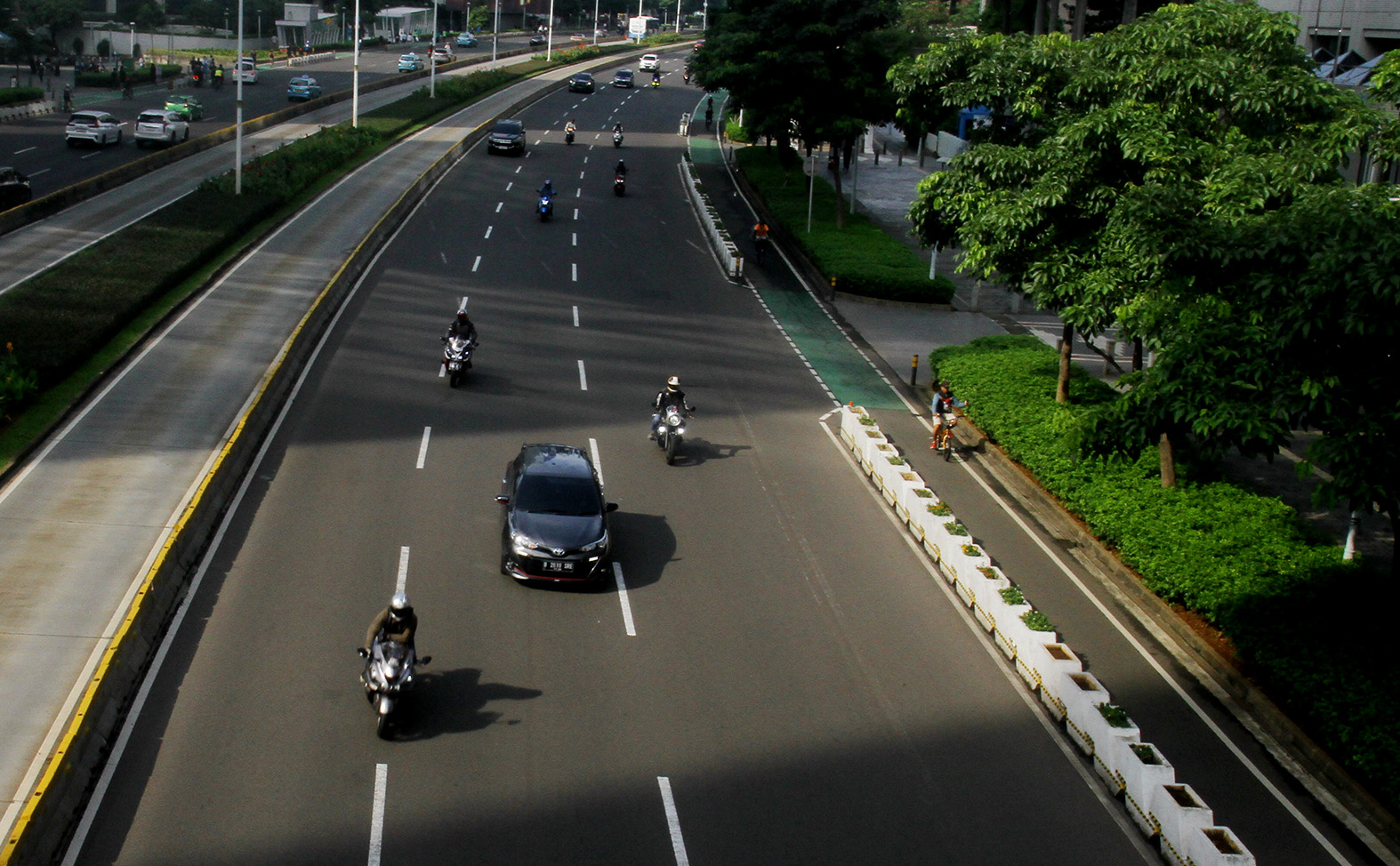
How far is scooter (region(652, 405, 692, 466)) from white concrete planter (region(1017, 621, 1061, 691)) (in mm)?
9179

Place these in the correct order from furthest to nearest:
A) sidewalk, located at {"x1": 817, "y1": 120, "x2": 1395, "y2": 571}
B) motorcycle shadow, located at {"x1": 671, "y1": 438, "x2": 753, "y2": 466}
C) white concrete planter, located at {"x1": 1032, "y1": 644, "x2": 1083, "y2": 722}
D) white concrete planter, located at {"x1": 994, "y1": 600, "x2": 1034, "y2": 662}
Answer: motorcycle shadow, located at {"x1": 671, "y1": 438, "x2": 753, "y2": 466} → sidewalk, located at {"x1": 817, "y1": 120, "x2": 1395, "y2": 571} → white concrete planter, located at {"x1": 994, "y1": 600, "x2": 1034, "y2": 662} → white concrete planter, located at {"x1": 1032, "y1": 644, "x2": 1083, "y2": 722}

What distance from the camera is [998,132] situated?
27.5 m

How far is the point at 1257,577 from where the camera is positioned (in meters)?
17.5

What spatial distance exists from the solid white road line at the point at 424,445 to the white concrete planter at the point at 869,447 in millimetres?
8485

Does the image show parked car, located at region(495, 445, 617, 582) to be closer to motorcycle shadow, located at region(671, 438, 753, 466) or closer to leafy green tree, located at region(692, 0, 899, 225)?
motorcycle shadow, located at region(671, 438, 753, 466)

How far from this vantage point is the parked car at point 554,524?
18.0 meters

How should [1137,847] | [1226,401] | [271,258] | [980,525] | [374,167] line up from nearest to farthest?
[1137,847]
[1226,401]
[980,525]
[271,258]
[374,167]

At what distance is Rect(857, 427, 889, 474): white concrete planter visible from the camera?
2444 centimetres

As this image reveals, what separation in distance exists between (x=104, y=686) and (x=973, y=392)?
19680 millimetres

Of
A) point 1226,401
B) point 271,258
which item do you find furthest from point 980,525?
point 271,258

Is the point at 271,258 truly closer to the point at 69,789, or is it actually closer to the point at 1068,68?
the point at 1068,68

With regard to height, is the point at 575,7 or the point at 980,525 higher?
the point at 575,7

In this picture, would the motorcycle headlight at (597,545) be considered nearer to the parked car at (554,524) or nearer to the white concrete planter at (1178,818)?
the parked car at (554,524)

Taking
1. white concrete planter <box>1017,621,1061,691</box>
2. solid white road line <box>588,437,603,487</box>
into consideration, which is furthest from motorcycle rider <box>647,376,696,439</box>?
white concrete planter <box>1017,621,1061,691</box>
